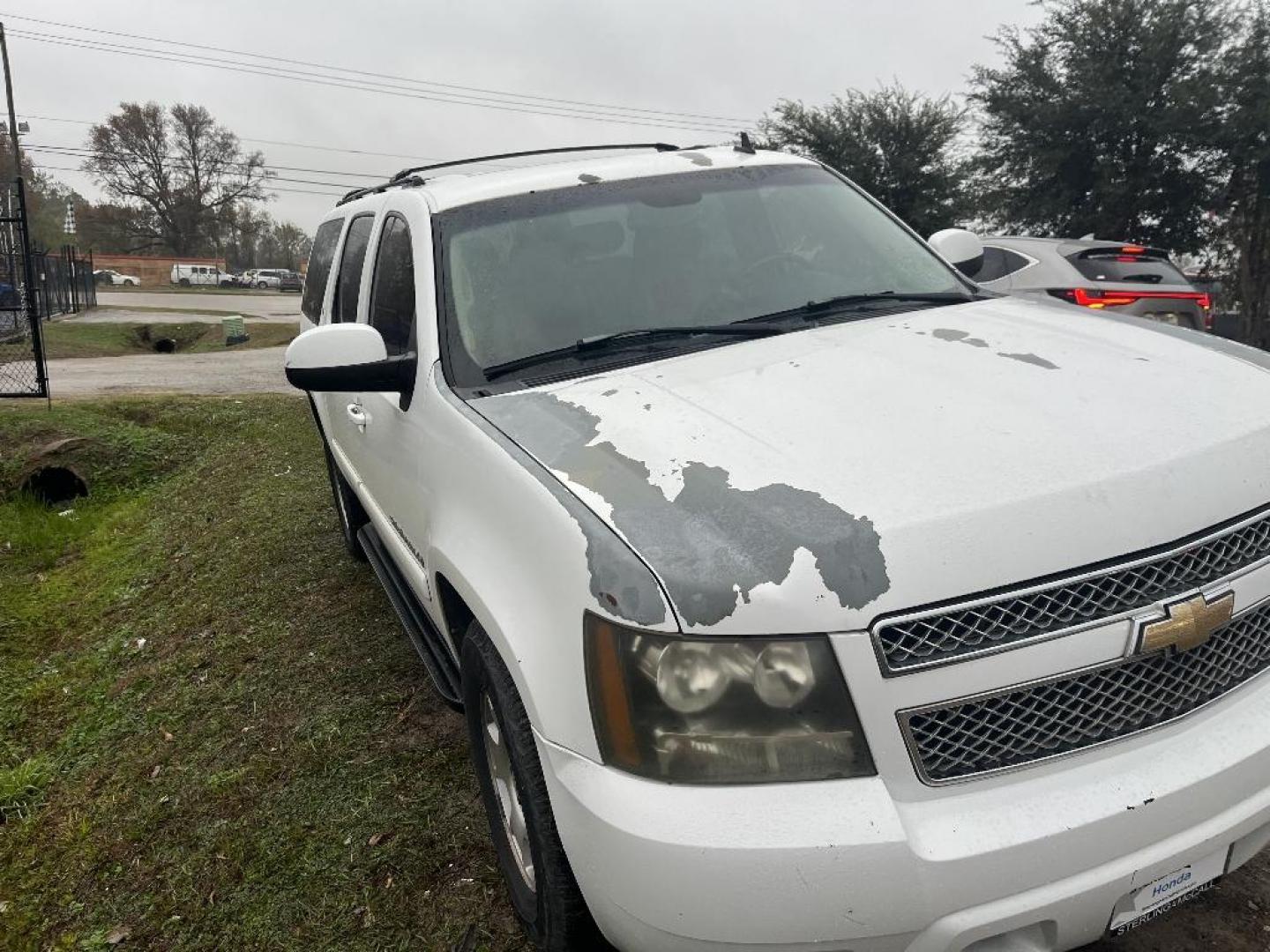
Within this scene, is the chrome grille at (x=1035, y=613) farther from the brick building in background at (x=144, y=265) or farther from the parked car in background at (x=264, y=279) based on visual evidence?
the parked car in background at (x=264, y=279)

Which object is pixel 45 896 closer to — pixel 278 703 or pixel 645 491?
pixel 278 703

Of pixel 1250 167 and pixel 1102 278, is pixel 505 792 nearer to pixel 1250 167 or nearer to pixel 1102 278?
pixel 1102 278

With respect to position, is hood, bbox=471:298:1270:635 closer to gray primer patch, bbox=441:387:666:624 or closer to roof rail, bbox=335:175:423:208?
gray primer patch, bbox=441:387:666:624

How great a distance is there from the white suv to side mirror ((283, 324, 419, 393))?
0.47 m

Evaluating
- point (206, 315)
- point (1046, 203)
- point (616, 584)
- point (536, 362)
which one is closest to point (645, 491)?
point (616, 584)

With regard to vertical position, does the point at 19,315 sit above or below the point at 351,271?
below

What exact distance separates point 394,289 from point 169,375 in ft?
44.2

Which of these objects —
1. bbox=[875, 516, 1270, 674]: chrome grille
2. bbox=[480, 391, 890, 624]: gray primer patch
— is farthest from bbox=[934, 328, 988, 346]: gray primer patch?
bbox=[480, 391, 890, 624]: gray primer patch

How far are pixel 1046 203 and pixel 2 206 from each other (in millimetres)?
17664

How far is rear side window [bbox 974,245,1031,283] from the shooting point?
7961mm

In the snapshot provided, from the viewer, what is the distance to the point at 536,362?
262 cm

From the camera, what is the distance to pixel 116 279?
61.9 metres

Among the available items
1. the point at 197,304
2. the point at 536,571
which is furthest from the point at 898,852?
the point at 197,304

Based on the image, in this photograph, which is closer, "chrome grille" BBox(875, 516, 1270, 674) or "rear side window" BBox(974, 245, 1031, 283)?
"chrome grille" BBox(875, 516, 1270, 674)
